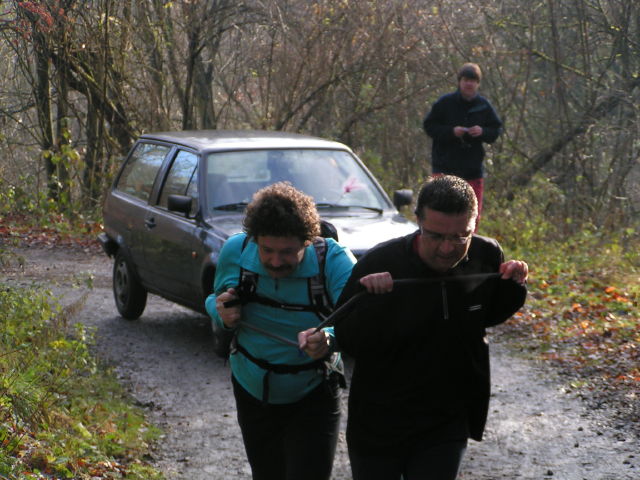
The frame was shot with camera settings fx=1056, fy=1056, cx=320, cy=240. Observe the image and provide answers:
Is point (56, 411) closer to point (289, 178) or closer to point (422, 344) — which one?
point (289, 178)

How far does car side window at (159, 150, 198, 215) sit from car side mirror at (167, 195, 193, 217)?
1.08ft

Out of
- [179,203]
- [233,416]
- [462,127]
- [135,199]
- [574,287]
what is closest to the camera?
[233,416]

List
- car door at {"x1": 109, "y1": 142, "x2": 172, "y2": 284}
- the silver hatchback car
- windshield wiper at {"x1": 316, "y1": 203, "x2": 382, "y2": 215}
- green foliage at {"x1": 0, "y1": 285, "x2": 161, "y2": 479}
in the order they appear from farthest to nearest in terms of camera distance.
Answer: car door at {"x1": 109, "y1": 142, "x2": 172, "y2": 284}, windshield wiper at {"x1": 316, "y1": 203, "x2": 382, "y2": 215}, the silver hatchback car, green foliage at {"x1": 0, "y1": 285, "x2": 161, "y2": 479}

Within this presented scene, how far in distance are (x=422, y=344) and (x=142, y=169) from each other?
7028 mm

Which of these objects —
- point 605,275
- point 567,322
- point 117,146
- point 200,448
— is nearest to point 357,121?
point 117,146

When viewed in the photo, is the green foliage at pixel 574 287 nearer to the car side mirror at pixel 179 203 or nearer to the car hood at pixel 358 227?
the car hood at pixel 358 227

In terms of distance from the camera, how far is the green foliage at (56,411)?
5633 mm

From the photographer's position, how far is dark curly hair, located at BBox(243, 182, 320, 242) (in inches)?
158

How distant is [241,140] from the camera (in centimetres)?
940

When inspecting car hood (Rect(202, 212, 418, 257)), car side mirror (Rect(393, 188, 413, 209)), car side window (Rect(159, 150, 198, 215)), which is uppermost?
car side window (Rect(159, 150, 198, 215))

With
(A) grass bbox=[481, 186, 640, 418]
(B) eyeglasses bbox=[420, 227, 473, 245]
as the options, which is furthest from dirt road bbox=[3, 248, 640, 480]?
(B) eyeglasses bbox=[420, 227, 473, 245]

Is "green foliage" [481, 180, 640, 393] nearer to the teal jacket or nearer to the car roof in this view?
the car roof

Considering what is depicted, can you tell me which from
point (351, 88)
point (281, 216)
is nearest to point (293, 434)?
point (281, 216)

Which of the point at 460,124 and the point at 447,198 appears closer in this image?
the point at 447,198
